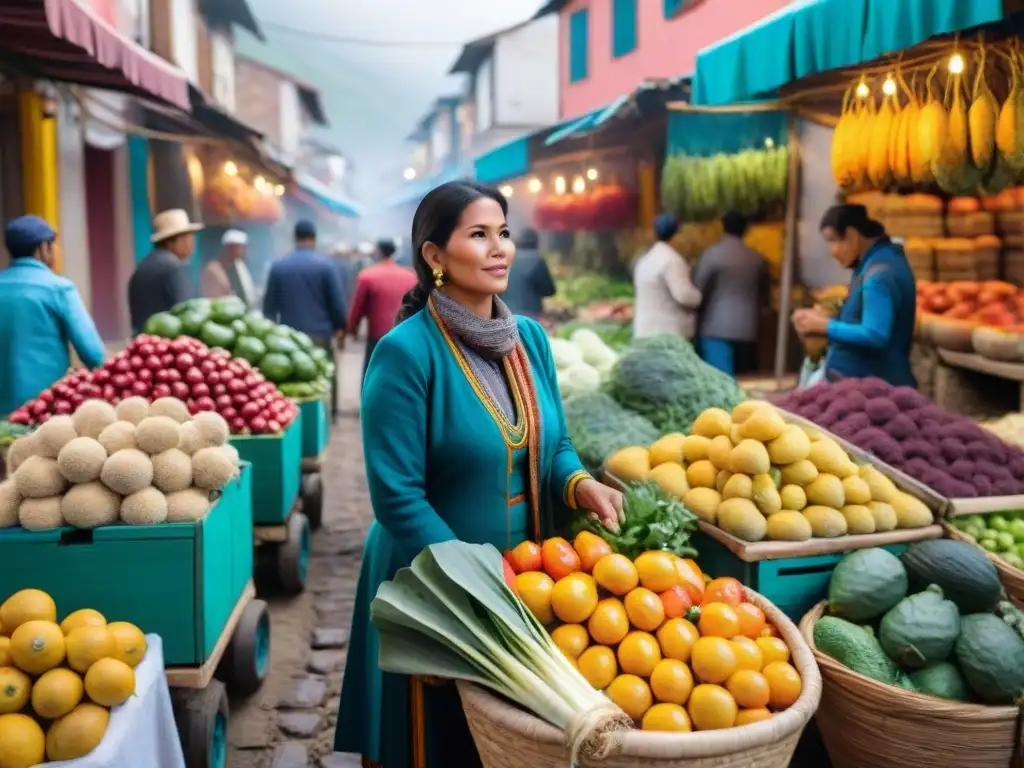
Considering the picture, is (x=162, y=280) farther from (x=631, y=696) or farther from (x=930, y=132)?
(x=631, y=696)

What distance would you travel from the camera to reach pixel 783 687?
7.30ft

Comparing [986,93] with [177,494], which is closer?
[177,494]

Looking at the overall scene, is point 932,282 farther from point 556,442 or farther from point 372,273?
point 556,442

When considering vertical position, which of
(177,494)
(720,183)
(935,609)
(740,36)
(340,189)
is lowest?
(935,609)

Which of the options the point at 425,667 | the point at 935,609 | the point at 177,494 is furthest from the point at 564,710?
the point at 177,494

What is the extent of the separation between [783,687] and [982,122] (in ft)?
11.2

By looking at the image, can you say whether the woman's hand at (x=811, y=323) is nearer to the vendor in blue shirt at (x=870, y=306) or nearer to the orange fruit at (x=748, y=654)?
the vendor in blue shirt at (x=870, y=306)

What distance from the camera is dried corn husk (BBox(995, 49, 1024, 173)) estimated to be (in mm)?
4328

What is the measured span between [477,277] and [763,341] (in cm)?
768

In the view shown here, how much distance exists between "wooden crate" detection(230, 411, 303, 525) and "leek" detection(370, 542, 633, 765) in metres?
2.79

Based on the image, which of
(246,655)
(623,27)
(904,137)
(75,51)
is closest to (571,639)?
(246,655)

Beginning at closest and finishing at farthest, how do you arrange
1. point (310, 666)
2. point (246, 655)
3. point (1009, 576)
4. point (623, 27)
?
point (1009, 576), point (246, 655), point (310, 666), point (623, 27)

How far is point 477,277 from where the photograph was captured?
2631 mm

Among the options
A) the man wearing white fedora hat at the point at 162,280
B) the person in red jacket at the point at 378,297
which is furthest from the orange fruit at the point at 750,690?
the person in red jacket at the point at 378,297
